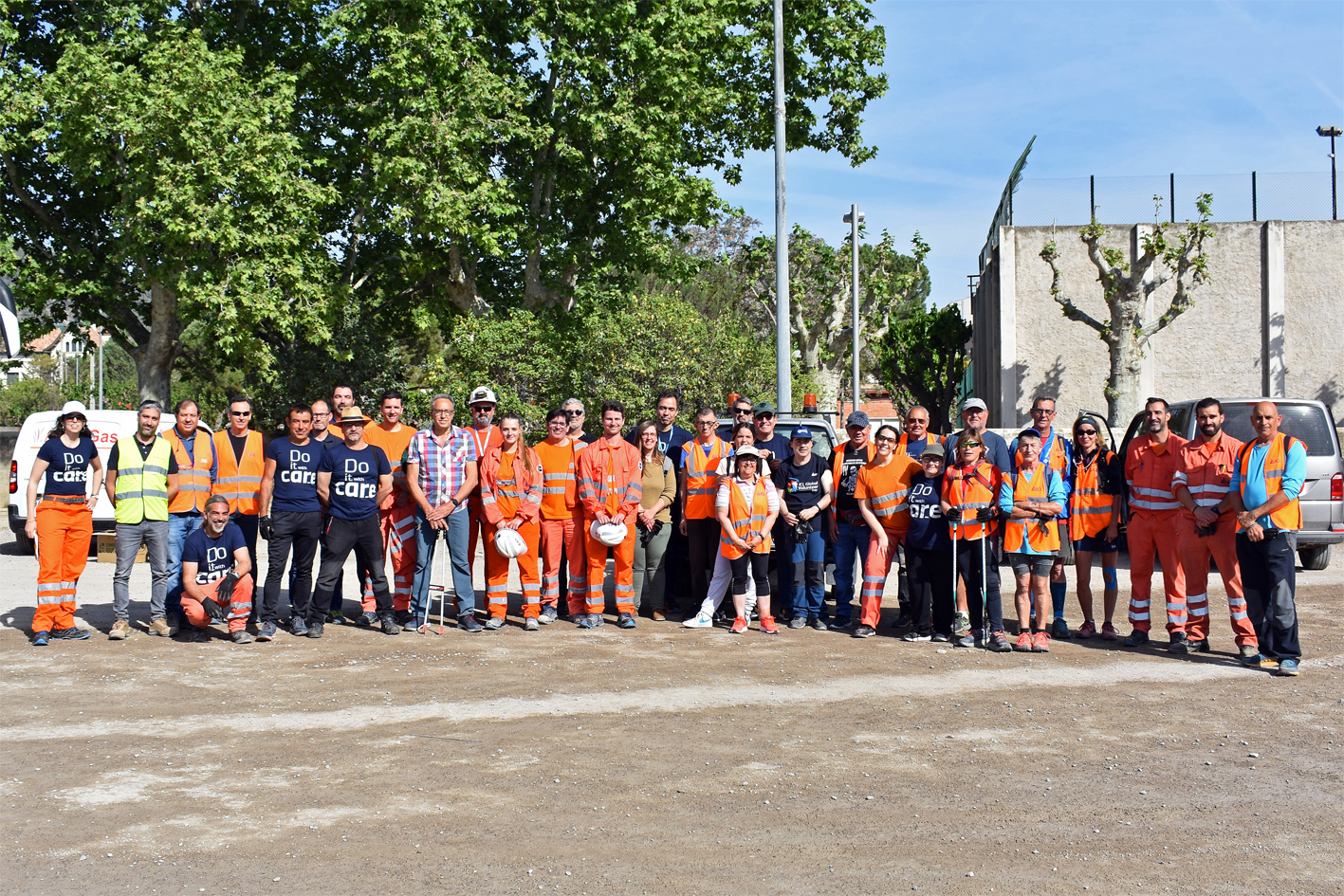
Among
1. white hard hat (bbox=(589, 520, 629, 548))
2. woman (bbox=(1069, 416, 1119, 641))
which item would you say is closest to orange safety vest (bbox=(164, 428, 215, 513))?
white hard hat (bbox=(589, 520, 629, 548))

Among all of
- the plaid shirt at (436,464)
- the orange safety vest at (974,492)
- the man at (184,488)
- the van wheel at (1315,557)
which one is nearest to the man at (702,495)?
the plaid shirt at (436,464)

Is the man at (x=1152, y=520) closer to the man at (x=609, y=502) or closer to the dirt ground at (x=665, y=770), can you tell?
the dirt ground at (x=665, y=770)

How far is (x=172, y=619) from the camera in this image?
985 cm

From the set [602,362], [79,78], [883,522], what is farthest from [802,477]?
[79,78]

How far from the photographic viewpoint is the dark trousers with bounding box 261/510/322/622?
969 centimetres

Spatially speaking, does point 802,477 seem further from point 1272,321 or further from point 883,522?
point 1272,321

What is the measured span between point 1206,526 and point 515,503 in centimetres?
580

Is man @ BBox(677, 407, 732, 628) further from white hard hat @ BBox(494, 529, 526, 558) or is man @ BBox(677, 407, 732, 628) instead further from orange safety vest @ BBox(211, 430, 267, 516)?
orange safety vest @ BBox(211, 430, 267, 516)

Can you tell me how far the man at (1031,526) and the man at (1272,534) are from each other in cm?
136

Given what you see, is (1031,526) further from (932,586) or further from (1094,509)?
(932,586)

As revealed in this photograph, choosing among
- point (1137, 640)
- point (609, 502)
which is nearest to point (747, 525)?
point (609, 502)

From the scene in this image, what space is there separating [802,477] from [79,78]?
16.7 m

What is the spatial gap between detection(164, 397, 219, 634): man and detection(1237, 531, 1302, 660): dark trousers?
8518 mm

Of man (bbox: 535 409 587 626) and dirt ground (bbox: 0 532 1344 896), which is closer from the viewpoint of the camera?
dirt ground (bbox: 0 532 1344 896)
